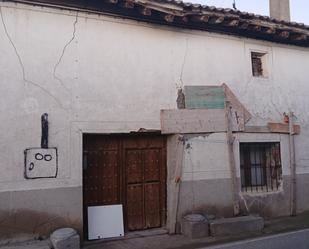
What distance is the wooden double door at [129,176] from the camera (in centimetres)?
691

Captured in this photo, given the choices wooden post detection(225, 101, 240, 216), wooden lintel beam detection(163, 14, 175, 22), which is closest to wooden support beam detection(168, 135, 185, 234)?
wooden post detection(225, 101, 240, 216)

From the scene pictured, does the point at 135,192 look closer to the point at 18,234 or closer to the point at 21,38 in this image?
the point at 18,234

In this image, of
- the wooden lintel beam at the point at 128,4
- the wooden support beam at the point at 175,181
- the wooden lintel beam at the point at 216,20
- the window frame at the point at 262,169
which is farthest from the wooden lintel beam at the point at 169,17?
the window frame at the point at 262,169

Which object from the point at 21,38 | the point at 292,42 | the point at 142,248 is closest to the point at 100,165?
the point at 142,248

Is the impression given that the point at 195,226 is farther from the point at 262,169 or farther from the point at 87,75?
the point at 87,75

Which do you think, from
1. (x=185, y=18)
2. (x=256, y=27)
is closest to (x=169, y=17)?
(x=185, y=18)

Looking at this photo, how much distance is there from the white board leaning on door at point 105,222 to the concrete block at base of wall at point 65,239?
35.1 inches

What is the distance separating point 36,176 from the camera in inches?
239

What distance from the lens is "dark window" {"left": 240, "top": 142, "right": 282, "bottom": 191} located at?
335 inches

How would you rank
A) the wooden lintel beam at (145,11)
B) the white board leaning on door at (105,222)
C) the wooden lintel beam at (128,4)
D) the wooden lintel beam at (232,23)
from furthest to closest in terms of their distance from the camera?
the wooden lintel beam at (232,23), the wooden lintel beam at (145,11), the white board leaning on door at (105,222), the wooden lintel beam at (128,4)

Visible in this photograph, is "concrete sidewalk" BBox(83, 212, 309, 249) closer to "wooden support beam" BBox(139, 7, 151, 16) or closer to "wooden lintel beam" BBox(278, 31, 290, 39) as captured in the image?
"wooden support beam" BBox(139, 7, 151, 16)

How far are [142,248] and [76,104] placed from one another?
2.82m

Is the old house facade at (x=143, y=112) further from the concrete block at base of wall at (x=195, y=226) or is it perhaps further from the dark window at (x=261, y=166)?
the concrete block at base of wall at (x=195, y=226)

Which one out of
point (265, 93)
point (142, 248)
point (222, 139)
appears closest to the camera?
point (142, 248)
